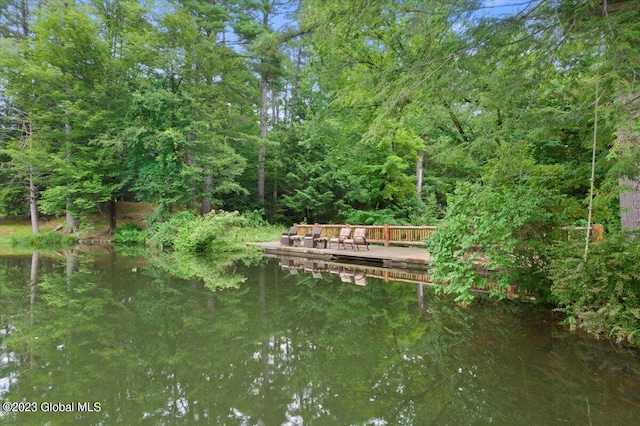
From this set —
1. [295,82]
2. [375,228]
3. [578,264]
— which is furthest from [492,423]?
[295,82]

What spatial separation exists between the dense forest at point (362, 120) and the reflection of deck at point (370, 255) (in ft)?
8.90

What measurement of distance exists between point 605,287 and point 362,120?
6714 mm

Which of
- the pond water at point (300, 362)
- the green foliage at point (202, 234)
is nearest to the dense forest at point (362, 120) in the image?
the pond water at point (300, 362)

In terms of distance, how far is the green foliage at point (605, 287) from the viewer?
3953 millimetres

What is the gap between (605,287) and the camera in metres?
4.08

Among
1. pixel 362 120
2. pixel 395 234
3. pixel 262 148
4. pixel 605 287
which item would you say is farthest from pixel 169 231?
pixel 605 287

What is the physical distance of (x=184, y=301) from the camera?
20.8 ft

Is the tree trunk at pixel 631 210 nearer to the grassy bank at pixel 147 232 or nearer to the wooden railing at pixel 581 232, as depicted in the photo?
the wooden railing at pixel 581 232

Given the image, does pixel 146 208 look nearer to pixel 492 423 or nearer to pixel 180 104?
pixel 180 104

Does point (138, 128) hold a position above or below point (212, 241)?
above

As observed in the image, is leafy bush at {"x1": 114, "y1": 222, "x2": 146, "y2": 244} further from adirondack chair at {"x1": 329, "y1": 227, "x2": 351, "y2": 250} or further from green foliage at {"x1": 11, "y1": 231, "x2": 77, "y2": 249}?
adirondack chair at {"x1": 329, "y1": 227, "x2": 351, "y2": 250}

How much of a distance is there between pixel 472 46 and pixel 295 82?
21913 mm

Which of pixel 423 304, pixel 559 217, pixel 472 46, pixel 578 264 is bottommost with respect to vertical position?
pixel 423 304

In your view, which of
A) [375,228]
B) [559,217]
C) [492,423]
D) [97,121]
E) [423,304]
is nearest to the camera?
[492,423]
